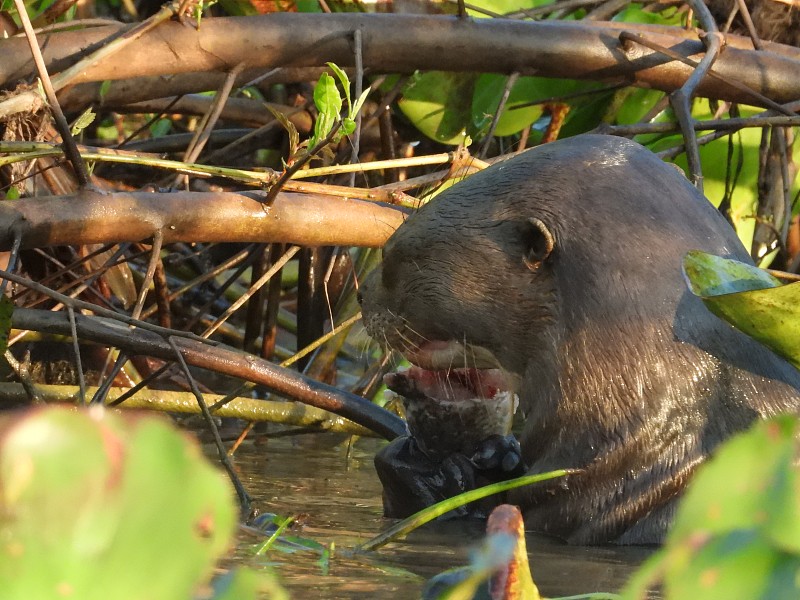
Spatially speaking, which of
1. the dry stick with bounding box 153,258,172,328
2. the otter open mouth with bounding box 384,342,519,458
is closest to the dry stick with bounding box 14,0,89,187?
the otter open mouth with bounding box 384,342,519,458

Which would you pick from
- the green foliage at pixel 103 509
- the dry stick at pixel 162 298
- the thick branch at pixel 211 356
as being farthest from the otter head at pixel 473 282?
the green foliage at pixel 103 509

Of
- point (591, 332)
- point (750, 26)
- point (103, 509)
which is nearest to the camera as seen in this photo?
point (103, 509)

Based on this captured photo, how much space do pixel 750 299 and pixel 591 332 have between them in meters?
0.39

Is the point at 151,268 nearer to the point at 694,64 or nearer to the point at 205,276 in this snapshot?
the point at 205,276

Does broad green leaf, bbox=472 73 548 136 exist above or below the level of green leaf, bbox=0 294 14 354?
above

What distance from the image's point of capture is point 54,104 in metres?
2.11

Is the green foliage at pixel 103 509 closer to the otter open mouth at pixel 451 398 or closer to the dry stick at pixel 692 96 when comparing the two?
the otter open mouth at pixel 451 398

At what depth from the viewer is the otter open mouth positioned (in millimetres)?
2467

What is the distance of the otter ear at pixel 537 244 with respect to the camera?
7.31 feet

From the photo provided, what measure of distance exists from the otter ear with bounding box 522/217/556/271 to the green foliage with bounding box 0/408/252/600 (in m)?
1.53

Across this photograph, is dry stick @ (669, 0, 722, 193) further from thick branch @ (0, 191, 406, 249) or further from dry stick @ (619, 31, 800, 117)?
thick branch @ (0, 191, 406, 249)

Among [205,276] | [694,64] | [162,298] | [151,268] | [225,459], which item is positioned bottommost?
[162,298]

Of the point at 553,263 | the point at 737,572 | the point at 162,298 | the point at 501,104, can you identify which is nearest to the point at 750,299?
the point at 553,263

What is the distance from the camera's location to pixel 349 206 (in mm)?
2812
